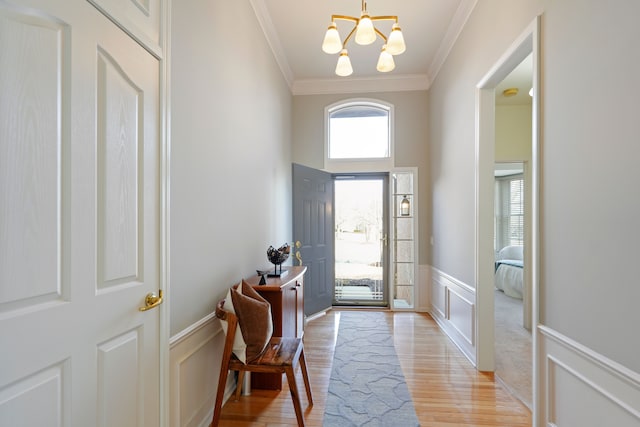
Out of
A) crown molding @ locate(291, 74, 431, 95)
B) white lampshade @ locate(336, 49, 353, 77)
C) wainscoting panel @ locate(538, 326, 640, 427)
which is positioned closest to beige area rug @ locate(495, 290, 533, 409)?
wainscoting panel @ locate(538, 326, 640, 427)

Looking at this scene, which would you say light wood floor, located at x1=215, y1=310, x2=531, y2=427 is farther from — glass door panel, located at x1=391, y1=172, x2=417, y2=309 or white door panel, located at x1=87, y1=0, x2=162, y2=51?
white door panel, located at x1=87, y1=0, x2=162, y2=51

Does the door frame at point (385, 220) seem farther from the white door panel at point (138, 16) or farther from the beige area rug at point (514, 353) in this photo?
the white door panel at point (138, 16)

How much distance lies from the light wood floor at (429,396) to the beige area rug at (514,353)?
116 millimetres

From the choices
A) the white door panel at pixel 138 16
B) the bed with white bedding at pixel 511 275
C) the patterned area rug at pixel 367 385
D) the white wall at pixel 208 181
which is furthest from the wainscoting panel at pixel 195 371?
the bed with white bedding at pixel 511 275

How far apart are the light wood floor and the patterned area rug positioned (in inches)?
2.7

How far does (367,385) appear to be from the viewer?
2.63 metres

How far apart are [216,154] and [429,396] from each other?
2.35 m

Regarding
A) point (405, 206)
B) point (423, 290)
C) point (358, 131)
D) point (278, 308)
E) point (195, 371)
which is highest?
point (358, 131)

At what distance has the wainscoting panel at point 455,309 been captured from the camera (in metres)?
3.08

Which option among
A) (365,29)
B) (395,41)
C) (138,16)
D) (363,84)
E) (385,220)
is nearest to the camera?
(138,16)

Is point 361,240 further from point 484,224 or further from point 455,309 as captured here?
point 484,224

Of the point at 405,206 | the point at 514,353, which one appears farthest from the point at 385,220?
the point at 514,353

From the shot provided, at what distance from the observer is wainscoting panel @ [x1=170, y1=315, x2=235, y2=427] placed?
1.72 meters

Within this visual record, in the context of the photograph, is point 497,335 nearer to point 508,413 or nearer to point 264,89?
point 508,413
